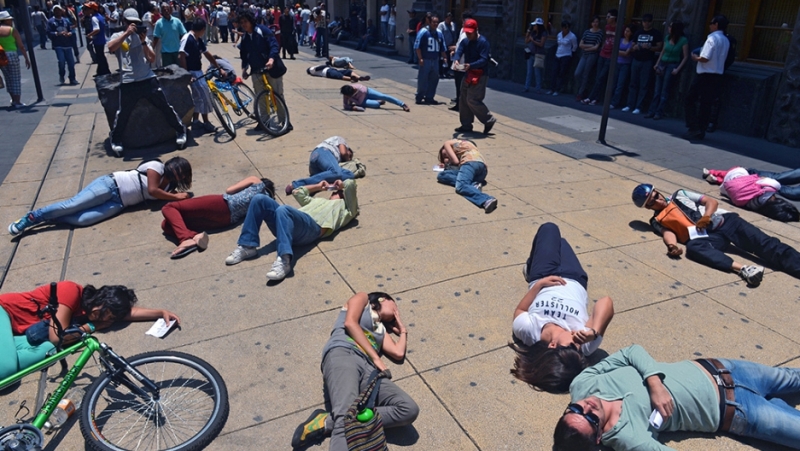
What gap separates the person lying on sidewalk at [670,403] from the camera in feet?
9.57

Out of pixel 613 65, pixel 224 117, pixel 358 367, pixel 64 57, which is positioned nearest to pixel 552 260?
pixel 358 367

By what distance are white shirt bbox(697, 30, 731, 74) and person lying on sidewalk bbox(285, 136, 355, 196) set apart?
249 inches

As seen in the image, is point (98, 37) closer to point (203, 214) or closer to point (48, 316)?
point (203, 214)

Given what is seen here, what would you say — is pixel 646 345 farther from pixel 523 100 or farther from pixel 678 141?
pixel 523 100

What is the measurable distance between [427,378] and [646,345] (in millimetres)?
1554

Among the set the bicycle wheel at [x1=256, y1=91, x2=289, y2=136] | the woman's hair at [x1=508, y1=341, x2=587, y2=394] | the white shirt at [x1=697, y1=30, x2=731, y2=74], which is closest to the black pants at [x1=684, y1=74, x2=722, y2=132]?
the white shirt at [x1=697, y1=30, x2=731, y2=74]

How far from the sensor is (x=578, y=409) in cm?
297

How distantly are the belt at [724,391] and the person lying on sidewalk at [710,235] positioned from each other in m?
1.91

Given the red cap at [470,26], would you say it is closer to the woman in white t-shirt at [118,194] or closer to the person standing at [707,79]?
the person standing at [707,79]

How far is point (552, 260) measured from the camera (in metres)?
4.47

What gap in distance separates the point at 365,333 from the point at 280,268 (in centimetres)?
136

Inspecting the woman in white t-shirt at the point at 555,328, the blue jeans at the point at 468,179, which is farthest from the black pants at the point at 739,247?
the blue jeans at the point at 468,179

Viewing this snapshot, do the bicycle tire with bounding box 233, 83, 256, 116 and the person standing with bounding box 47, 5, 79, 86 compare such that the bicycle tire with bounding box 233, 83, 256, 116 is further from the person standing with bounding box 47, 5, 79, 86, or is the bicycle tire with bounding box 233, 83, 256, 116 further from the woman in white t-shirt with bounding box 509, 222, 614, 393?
the woman in white t-shirt with bounding box 509, 222, 614, 393

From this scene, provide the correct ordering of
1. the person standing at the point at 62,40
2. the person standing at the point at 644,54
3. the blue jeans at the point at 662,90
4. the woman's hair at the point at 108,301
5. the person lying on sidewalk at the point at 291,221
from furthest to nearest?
1. the person standing at the point at 62,40
2. the person standing at the point at 644,54
3. the blue jeans at the point at 662,90
4. the person lying on sidewalk at the point at 291,221
5. the woman's hair at the point at 108,301
